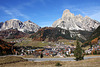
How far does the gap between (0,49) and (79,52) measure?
122m

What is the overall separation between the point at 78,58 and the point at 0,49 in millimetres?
120941

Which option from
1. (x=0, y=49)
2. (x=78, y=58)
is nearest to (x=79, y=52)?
(x=78, y=58)

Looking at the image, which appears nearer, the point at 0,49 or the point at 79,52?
the point at 79,52

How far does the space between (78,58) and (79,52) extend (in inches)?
156

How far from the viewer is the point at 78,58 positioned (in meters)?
63.8

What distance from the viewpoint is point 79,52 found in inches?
2474

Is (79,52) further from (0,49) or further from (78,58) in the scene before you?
(0,49)

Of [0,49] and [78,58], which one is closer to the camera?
[78,58]
